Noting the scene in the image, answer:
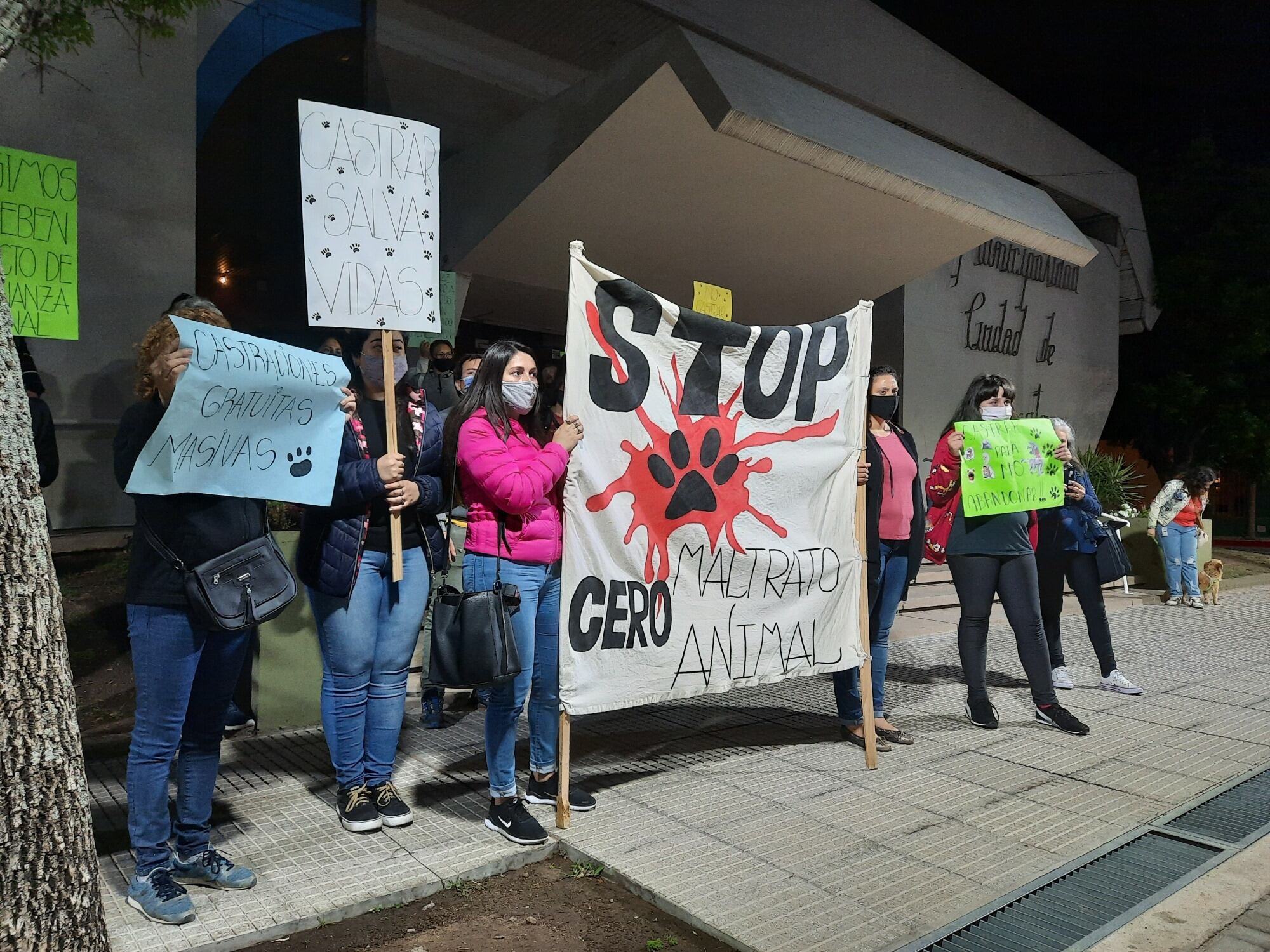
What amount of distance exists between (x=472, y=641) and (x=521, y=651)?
0.98ft

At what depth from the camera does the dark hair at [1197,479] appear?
37.0 feet

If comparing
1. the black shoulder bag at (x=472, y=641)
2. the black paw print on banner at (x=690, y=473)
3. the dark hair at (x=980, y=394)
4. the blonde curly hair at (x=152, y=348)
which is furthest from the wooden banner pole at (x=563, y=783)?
the dark hair at (x=980, y=394)

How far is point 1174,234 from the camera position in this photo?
78.2 feet

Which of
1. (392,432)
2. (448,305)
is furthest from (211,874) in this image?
(448,305)

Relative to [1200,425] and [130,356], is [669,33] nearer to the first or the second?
[130,356]

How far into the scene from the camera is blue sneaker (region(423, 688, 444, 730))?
205 inches

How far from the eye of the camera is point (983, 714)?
537cm

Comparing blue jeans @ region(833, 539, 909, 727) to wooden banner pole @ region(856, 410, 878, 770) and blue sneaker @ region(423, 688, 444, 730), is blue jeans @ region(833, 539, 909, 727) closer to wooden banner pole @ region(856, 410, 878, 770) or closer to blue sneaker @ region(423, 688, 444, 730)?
wooden banner pole @ region(856, 410, 878, 770)

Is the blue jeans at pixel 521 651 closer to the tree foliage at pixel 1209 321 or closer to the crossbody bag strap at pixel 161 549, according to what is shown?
the crossbody bag strap at pixel 161 549

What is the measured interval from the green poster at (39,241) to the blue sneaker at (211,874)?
1866mm

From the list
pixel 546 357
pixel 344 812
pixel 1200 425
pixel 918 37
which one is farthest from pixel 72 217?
pixel 1200 425

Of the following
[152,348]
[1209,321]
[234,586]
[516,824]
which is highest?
[1209,321]

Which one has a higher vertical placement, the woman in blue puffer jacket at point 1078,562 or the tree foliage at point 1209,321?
the tree foliage at point 1209,321

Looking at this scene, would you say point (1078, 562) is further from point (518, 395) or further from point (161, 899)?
point (161, 899)
